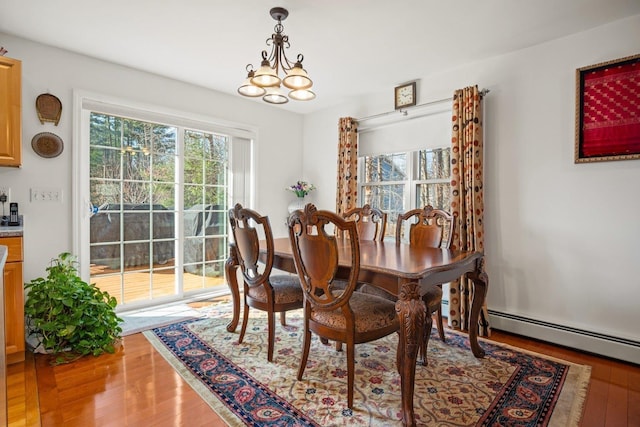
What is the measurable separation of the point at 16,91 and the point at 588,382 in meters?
4.34

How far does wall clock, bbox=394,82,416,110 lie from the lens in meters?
3.55

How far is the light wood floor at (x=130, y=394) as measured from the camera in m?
1.71

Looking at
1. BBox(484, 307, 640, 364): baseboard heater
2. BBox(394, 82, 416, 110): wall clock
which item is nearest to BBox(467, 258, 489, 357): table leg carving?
BBox(484, 307, 640, 364): baseboard heater

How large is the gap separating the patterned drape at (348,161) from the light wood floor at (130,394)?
2437 millimetres

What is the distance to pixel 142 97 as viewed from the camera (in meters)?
3.33

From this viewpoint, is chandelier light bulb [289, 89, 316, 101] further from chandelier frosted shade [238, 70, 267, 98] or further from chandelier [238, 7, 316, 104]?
chandelier frosted shade [238, 70, 267, 98]

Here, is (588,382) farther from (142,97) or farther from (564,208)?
(142,97)

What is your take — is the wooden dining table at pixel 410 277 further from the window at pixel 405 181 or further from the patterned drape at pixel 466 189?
the window at pixel 405 181

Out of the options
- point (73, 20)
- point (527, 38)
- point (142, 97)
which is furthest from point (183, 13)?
point (527, 38)

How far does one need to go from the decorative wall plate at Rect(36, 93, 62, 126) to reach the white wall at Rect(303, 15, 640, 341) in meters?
3.58

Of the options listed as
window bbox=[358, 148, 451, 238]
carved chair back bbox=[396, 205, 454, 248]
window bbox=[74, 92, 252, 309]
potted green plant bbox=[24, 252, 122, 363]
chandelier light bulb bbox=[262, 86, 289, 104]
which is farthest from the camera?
window bbox=[358, 148, 451, 238]

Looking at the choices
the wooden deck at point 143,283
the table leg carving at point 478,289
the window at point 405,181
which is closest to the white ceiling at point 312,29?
the window at point 405,181

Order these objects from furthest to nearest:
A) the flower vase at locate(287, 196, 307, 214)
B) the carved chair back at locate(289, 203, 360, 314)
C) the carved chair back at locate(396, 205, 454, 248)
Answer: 1. the flower vase at locate(287, 196, 307, 214)
2. the carved chair back at locate(396, 205, 454, 248)
3. the carved chair back at locate(289, 203, 360, 314)

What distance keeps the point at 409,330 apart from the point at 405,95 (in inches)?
108
